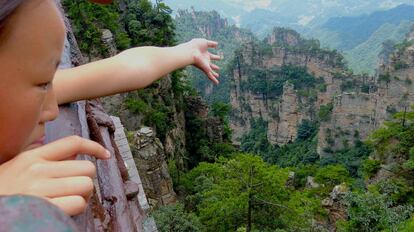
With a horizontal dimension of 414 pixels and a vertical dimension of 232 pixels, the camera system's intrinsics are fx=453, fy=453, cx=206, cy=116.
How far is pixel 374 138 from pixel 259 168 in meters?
9.26

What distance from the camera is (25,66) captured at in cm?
62

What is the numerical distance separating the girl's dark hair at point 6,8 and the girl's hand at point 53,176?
0.19 meters

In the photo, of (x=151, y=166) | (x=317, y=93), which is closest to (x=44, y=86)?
(x=151, y=166)

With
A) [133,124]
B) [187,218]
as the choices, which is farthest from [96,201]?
[133,124]

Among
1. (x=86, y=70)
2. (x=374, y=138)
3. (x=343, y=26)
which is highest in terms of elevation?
(x=86, y=70)

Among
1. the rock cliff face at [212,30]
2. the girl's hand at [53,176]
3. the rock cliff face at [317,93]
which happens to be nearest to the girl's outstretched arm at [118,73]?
the girl's hand at [53,176]

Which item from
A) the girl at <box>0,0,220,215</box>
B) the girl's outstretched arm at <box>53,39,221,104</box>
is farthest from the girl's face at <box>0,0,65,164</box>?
the girl's outstretched arm at <box>53,39,221,104</box>

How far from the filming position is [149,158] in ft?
42.2

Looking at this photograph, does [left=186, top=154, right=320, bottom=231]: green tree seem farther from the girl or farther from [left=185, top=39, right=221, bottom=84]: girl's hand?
the girl

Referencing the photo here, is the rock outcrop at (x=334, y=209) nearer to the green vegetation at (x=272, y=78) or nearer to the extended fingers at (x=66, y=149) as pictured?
the extended fingers at (x=66, y=149)

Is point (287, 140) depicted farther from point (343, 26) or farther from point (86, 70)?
point (343, 26)

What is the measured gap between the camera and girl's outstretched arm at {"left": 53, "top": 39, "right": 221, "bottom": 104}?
44.8 inches

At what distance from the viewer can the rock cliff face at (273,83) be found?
38.9 meters

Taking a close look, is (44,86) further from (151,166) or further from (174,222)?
(151,166)
